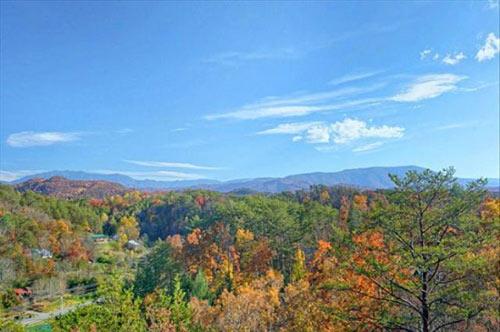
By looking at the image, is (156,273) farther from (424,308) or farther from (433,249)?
(433,249)

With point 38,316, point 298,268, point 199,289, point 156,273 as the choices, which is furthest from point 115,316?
point 38,316

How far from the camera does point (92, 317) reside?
12477mm

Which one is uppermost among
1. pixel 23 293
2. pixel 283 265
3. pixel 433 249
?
pixel 433 249

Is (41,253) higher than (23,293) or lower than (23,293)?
higher

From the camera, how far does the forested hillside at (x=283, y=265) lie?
10.4 meters

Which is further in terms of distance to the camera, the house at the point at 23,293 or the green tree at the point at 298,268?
the house at the point at 23,293

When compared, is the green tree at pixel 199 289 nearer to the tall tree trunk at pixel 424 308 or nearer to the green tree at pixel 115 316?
the green tree at pixel 115 316

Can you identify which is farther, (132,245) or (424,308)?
(132,245)

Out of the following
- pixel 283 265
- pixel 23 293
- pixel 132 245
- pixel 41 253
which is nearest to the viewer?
pixel 283 265

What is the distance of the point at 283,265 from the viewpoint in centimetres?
3319

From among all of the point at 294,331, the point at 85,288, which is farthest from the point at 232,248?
the point at 294,331

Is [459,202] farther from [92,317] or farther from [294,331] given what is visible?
[92,317]

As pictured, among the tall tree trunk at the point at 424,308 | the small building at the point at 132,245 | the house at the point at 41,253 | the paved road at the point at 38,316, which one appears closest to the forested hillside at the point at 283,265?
the tall tree trunk at the point at 424,308

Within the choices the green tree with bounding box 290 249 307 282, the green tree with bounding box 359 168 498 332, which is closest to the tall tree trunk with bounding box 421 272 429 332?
the green tree with bounding box 359 168 498 332
